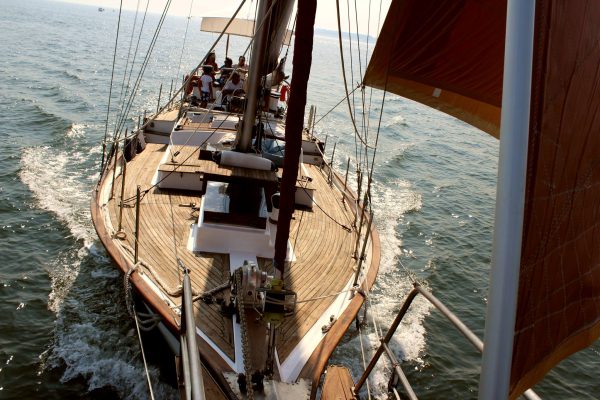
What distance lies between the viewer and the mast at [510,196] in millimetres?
1527

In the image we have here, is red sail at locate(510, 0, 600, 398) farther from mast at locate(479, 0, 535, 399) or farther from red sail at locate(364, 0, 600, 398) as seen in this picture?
mast at locate(479, 0, 535, 399)

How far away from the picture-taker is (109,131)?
88.6 feet

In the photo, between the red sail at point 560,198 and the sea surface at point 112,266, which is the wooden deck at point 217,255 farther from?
the red sail at point 560,198

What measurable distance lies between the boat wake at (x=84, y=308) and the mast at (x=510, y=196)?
897cm

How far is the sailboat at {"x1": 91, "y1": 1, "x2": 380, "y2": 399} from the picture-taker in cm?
647

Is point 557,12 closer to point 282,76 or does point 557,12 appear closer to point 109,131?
point 282,76

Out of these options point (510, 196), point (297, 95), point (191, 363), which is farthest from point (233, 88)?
point (510, 196)

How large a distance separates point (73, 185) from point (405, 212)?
13.9 meters

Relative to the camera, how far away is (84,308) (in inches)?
483

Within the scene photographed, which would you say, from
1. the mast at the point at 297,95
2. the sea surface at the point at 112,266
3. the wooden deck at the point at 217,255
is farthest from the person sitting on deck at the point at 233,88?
the mast at the point at 297,95

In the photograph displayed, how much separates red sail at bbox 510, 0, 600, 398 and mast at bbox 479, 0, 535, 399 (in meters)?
0.19

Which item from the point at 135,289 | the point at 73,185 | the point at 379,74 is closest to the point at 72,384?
the point at 135,289

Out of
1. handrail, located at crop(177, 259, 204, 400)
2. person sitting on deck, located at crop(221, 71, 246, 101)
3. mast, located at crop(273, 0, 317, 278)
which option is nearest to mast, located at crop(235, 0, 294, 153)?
mast, located at crop(273, 0, 317, 278)

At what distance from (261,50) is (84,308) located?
7.89 metres
